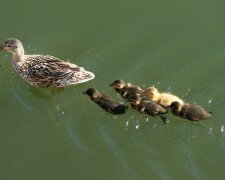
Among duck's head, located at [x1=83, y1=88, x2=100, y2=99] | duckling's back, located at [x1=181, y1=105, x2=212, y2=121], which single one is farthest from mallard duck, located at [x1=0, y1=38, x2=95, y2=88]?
duckling's back, located at [x1=181, y1=105, x2=212, y2=121]

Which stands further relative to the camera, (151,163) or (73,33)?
(73,33)

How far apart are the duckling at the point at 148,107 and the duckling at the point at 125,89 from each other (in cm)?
5

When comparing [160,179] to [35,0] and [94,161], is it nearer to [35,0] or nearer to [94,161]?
[94,161]

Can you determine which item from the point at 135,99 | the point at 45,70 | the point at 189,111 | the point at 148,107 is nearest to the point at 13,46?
the point at 45,70

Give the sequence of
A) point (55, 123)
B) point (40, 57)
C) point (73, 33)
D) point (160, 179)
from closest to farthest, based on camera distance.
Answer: point (160, 179)
point (55, 123)
point (40, 57)
point (73, 33)

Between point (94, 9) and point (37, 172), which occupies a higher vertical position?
point (94, 9)

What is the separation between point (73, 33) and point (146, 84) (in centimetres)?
101

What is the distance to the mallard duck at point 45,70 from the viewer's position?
5645 mm

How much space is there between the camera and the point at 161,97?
18.0 ft

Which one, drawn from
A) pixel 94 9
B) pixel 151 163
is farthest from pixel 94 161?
pixel 94 9

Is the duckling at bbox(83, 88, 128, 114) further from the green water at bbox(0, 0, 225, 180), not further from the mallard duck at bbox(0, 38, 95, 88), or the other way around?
the mallard duck at bbox(0, 38, 95, 88)

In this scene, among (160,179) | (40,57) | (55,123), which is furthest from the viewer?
(40,57)

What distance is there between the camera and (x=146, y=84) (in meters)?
5.63

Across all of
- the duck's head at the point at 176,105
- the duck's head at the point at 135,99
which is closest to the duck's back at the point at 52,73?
the duck's head at the point at 135,99
